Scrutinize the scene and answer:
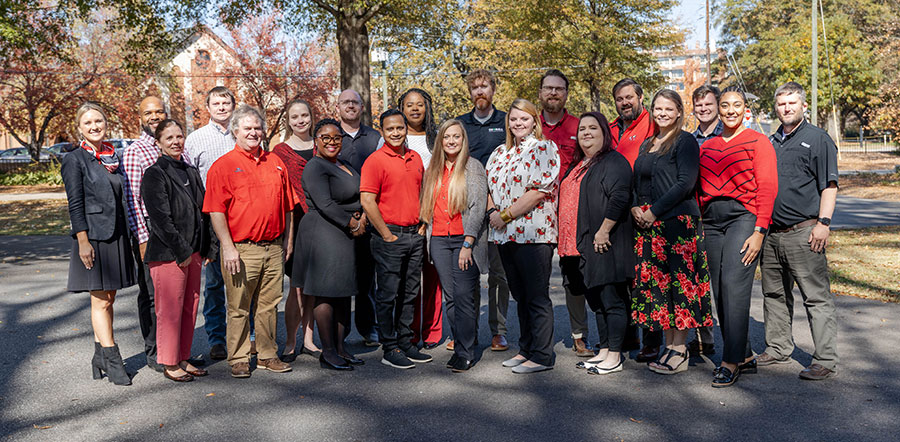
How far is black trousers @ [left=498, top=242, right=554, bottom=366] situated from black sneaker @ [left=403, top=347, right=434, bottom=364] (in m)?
0.84

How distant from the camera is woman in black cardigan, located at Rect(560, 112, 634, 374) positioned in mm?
5355

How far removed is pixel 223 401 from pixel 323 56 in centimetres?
3543

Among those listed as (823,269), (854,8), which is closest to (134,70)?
(823,269)

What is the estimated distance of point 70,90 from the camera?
32.5 metres

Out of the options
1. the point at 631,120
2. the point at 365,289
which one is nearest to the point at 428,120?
the point at 365,289

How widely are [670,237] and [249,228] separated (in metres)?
3.07

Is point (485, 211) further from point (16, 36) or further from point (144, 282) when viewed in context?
point (16, 36)

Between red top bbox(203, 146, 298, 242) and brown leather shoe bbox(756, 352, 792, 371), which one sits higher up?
red top bbox(203, 146, 298, 242)

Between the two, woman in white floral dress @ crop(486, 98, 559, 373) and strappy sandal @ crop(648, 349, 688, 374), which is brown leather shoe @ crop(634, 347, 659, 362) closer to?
strappy sandal @ crop(648, 349, 688, 374)

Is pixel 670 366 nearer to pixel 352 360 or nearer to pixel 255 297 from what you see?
pixel 352 360

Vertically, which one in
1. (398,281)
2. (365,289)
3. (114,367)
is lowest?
(114,367)

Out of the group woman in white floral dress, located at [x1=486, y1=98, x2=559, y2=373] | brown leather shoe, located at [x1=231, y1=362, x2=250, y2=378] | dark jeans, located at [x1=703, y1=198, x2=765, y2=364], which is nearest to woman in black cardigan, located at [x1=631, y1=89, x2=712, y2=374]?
dark jeans, located at [x1=703, y1=198, x2=765, y2=364]

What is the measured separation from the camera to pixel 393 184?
5.73m

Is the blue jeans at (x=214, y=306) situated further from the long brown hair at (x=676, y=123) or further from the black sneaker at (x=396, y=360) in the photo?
the long brown hair at (x=676, y=123)
